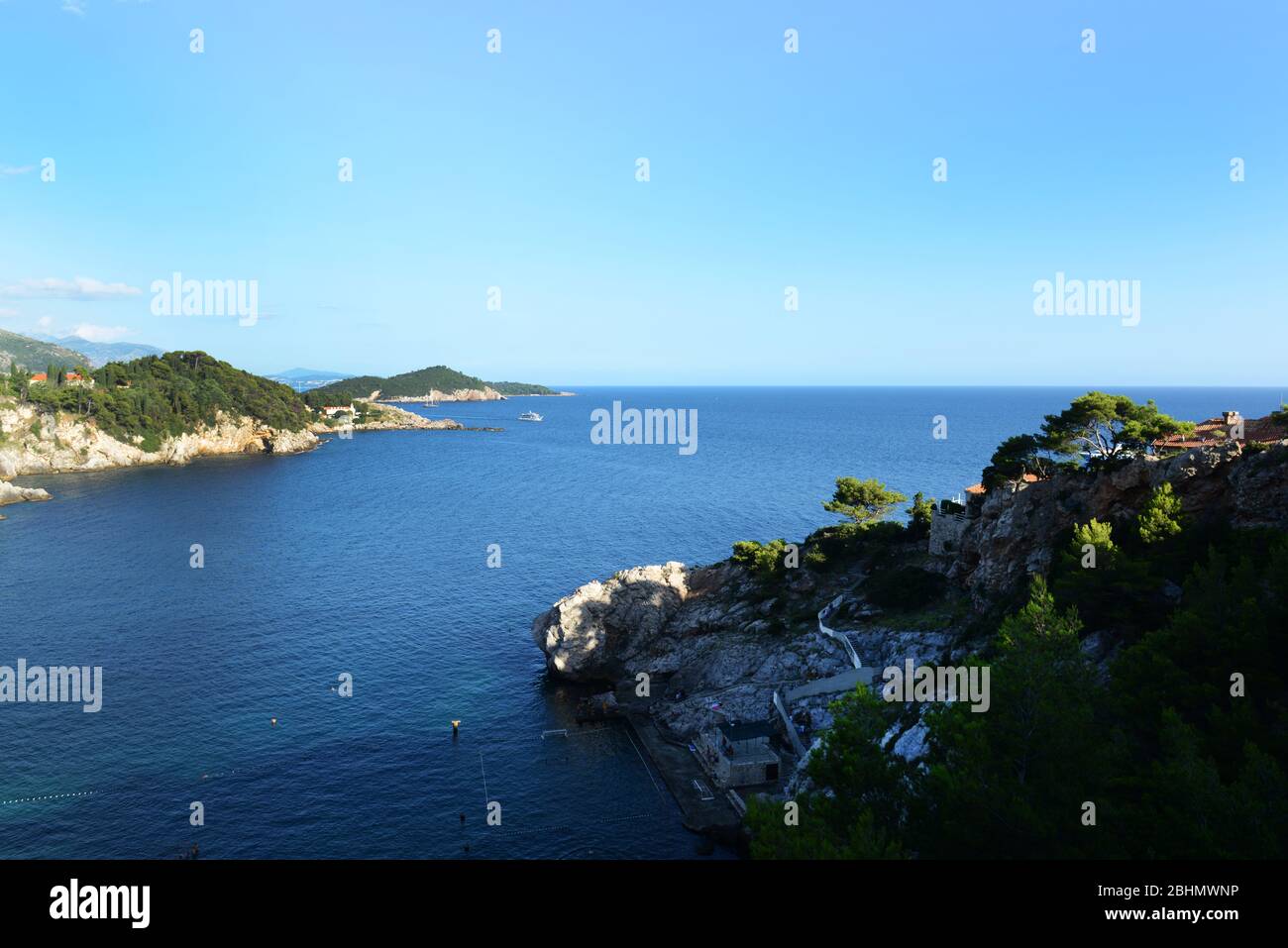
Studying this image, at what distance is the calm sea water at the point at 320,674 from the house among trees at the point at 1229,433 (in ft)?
133

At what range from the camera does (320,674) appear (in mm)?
61562

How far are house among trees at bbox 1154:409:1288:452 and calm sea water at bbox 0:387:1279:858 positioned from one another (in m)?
40.4

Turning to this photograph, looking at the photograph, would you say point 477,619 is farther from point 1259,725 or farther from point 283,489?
point 283,489

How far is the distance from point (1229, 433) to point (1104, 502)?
9282 mm

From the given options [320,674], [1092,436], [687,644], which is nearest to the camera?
[1092,436]

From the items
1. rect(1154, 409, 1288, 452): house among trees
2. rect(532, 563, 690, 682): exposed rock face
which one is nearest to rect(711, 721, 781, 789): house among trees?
rect(532, 563, 690, 682): exposed rock face

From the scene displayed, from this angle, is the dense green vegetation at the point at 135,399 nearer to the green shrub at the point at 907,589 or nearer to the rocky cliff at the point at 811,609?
the rocky cliff at the point at 811,609

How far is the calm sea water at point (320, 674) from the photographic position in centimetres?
4241

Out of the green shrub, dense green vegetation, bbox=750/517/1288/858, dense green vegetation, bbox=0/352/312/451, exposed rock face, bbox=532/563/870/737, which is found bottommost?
exposed rock face, bbox=532/563/870/737

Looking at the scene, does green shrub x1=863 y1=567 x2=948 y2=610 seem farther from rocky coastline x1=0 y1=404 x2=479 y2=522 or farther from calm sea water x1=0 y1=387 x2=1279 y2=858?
rocky coastline x1=0 y1=404 x2=479 y2=522

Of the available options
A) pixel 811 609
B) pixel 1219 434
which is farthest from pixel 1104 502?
pixel 811 609

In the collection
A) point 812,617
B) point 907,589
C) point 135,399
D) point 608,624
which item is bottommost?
point 608,624

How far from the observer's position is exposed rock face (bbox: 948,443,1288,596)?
36938 millimetres

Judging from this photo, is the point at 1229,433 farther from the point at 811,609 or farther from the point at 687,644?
the point at 687,644
